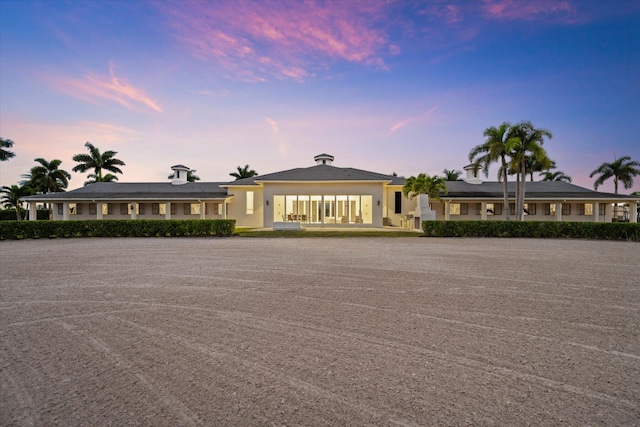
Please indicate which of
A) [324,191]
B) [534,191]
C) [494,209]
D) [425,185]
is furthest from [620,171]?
[324,191]

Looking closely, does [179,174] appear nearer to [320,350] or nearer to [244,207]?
[244,207]

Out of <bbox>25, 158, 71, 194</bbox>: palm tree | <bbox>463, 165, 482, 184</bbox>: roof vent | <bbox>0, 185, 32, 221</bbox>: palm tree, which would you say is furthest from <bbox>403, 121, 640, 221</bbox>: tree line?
<bbox>0, 185, 32, 221</bbox>: palm tree

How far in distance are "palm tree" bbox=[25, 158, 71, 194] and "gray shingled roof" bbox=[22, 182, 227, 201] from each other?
13.9 meters

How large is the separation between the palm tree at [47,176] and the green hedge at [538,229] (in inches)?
1832

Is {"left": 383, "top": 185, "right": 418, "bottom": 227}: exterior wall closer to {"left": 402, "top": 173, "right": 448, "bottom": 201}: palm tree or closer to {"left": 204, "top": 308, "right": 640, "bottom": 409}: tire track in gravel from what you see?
{"left": 402, "top": 173, "right": 448, "bottom": 201}: palm tree

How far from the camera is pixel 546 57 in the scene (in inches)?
750

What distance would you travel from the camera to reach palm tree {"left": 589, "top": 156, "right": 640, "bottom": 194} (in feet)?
117

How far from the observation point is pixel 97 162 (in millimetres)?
38812

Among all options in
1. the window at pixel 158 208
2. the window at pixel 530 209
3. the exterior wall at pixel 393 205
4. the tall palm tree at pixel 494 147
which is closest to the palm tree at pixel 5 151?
the window at pixel 158 208

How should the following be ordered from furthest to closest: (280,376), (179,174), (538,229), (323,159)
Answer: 1. (179,174)
2. (323,159)
3. (538,229)
4. (280,376)

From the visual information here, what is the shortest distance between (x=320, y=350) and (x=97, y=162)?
1839 inches

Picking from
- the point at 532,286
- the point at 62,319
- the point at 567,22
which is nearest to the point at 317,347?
the point at 62,319

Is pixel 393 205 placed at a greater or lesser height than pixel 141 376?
greater

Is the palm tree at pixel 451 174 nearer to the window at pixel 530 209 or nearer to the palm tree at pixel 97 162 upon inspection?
the window at pixel 530 209
